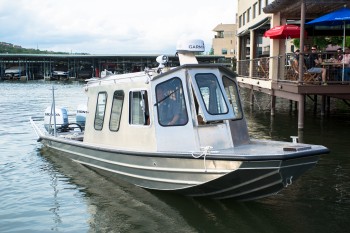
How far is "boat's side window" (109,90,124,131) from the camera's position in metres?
10.4

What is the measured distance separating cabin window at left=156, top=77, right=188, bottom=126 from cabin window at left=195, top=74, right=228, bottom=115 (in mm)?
435

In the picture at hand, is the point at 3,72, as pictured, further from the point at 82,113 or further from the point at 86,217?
the point at 86,217

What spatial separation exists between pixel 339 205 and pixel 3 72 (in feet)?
340

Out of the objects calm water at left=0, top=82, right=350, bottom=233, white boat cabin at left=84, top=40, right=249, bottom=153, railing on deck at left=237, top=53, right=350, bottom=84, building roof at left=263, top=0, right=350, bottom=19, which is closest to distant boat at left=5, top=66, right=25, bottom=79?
railing on deck at left=237, top=53, right=350, bottom=84

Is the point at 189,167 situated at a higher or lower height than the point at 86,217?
higher

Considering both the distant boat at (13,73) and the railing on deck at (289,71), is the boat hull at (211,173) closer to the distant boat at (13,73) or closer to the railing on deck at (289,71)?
the railing on deck at (289,71)

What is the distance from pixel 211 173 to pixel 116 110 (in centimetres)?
322

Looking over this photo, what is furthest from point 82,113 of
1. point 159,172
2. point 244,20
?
point 244,20

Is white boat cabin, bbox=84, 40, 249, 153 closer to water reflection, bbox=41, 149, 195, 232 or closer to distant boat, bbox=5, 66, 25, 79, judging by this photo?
water reflection, bbox=41, 149, 195, 232

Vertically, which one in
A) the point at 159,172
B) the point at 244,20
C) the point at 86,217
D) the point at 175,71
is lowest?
the point at 86,217

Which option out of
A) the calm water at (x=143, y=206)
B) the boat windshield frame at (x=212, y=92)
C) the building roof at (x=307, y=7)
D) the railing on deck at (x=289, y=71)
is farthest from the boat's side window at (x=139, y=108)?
the building roof at (x=307, y=7)

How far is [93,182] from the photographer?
11.2 meters

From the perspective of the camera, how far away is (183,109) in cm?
894

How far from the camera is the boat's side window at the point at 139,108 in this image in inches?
376
